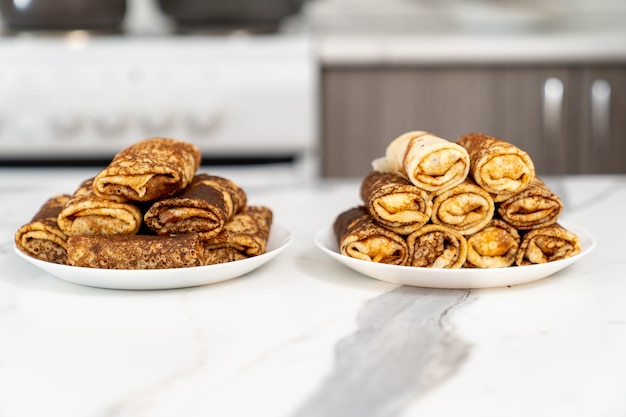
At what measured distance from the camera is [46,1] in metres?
2.33

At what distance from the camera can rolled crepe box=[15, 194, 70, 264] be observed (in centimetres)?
91

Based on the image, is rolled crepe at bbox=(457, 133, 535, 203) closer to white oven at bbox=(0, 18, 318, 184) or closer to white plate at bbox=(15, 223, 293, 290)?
white plate at bbox=(15, 223, 293, 290)

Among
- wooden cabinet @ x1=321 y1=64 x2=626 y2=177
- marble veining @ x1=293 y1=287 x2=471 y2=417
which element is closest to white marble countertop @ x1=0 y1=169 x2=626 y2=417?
marble veining @ x1=293 y1=287 x2=471 y2=417

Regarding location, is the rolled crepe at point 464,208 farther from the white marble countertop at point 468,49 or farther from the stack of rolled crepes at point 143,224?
the white marble countertop at point 468,49

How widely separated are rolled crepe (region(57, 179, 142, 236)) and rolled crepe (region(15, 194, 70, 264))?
A: 0.03m

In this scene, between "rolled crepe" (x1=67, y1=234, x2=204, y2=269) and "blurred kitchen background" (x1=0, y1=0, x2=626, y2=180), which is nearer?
"rolled crepe" (x1=67, y1=234, x2=204, y2=269)

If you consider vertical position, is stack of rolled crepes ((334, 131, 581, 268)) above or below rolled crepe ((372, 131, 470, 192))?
below

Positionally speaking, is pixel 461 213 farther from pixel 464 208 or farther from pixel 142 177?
pixel 142 177

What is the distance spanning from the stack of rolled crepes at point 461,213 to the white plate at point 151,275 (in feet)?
0.39

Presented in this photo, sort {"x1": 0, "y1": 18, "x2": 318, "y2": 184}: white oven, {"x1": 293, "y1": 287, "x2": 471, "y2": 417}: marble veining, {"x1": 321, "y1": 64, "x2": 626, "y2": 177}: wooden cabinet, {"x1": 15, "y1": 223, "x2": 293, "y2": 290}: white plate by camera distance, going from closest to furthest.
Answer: {"x1": 293, "y1": 287, "x2": 471, "y2": 417}: marble veining < {"x1": 15, "y1": 223, "x2": 293, "y2": 290}: white plate < {"x1": 0, "y1": 18, "x2": 318, "y2": 184}: white oven < {"x1": 321, "y1": 64, "x2": 626, "y2": 177}: wooden cabinet

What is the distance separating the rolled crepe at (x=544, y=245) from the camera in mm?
874

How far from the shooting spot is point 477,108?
2480mm

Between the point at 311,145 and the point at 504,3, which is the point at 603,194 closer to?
the point at 311,145

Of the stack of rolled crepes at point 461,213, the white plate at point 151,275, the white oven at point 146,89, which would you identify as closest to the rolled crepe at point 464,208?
the stack of rolled crepes at point 461,213
